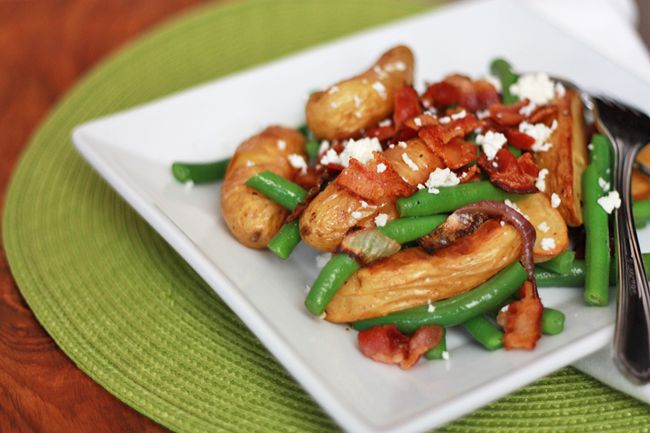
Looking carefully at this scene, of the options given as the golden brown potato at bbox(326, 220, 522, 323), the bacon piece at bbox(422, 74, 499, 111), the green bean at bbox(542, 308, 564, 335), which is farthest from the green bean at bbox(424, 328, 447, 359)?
the bacon piece at bbox(422, 74, 499, 111)

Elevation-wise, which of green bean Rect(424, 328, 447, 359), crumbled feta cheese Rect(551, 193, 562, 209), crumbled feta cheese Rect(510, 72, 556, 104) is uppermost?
crumbled feta cheese Rect(510, 72, 556, 104)

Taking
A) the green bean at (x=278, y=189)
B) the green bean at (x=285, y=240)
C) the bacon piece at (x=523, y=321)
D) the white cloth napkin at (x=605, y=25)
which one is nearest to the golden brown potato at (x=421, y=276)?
the bacon piece at (x=523, y=321)

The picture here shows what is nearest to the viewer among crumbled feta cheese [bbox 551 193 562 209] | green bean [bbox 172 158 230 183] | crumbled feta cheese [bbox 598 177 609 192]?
crumbled feta cheese [bbox 551 193 562 209]

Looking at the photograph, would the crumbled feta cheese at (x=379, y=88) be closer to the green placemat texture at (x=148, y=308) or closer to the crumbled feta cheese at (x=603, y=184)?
the crumbled feta cheese at (x=603, y=184)

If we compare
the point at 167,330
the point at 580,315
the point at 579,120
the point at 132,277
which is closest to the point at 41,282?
the point at 132,277

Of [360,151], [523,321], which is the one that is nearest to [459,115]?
[360,151]

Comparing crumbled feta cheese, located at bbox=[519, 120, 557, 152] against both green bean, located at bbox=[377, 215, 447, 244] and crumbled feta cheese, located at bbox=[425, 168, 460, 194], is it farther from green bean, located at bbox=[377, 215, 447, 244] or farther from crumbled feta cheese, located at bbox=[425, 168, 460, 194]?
green bean, located at bbox=[377, 215, 447, 244]

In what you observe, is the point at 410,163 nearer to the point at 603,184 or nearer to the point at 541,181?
the point at 541,181

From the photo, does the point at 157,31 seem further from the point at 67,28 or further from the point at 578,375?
the point at 578,375
